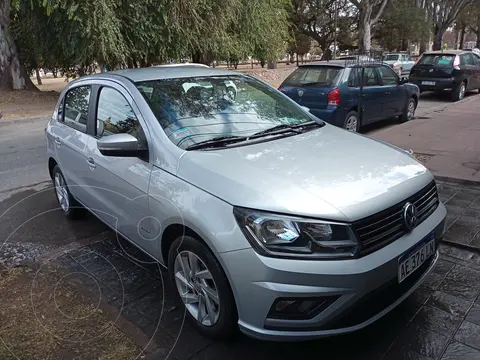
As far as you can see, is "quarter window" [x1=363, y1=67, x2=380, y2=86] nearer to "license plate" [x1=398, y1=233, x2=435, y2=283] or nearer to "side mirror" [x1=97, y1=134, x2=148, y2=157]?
"license plate" [x1=398, y1=233, x2=435, y2=283]

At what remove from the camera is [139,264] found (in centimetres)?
361

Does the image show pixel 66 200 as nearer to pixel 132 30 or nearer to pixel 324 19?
pixel 132 30

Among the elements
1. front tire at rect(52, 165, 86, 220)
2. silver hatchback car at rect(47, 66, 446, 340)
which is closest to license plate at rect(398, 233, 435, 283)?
silver hatchback car at rect(47, 66, 446, 340)

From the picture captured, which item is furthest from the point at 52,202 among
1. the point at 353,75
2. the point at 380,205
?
the point at 353,75

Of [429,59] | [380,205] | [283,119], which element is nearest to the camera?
[380,205]

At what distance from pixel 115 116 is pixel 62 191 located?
5.54 ft

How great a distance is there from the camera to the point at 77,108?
13.3ft

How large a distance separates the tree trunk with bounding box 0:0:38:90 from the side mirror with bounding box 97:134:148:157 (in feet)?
53.7

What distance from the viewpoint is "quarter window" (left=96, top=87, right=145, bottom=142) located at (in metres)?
3.12

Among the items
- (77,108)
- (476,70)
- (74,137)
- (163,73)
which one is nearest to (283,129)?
(163,73)

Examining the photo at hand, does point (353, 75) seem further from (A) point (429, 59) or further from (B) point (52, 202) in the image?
(A) point (429, 59)

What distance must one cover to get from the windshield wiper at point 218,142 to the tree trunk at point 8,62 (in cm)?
1668

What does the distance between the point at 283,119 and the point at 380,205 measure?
1.39 metres

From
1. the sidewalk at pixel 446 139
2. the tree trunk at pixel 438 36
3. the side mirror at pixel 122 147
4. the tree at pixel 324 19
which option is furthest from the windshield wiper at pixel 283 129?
the tree trunk at pixel 438 36
